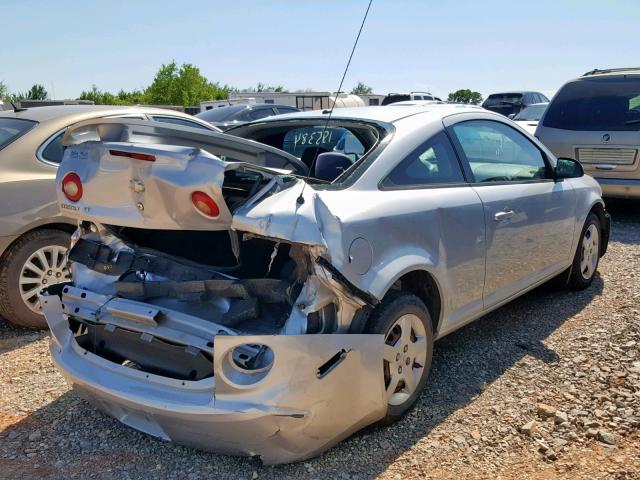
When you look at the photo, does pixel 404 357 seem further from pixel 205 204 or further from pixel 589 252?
pixel 589 252

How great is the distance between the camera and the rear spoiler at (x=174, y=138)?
112 inches

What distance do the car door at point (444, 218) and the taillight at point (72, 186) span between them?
1.50 meters

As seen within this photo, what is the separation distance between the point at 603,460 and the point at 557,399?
569 millimetres

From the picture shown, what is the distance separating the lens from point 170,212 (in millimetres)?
2646

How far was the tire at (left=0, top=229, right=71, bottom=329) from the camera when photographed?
4457mm

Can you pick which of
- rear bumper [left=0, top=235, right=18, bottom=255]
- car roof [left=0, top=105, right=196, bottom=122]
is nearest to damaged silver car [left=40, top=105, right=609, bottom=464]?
rear bumper [left=0, top=235, right=18, bottom=255]

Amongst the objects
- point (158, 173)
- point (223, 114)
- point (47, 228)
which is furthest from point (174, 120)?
point (223, 114)

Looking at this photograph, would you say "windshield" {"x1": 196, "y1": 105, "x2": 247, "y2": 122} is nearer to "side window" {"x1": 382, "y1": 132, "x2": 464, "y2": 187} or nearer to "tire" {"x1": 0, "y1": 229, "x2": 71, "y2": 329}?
"tire" {"x1": 0, "y1": 229, "x2": 71, "y2": 329}

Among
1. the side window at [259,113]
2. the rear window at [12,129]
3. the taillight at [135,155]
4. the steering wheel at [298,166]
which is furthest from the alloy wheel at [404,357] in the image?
the side window at [259,113]

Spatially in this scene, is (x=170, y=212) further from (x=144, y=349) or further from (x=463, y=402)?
(x=463, y=402)

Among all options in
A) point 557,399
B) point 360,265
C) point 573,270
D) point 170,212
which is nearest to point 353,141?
point 360,265

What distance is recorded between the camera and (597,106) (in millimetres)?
8133

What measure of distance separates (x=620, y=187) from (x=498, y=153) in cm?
439

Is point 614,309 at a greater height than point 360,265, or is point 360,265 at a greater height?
point 360,265
